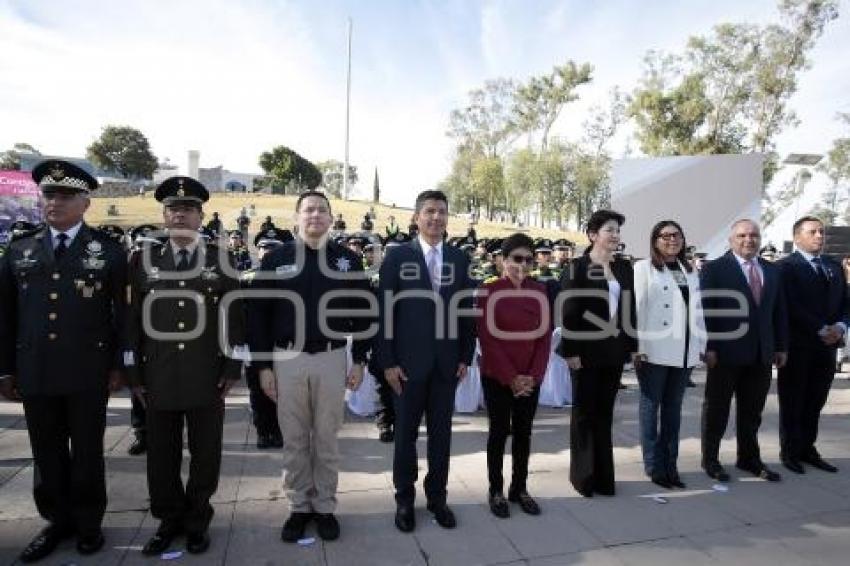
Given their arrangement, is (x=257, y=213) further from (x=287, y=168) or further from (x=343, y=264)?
(x=343, y=264)

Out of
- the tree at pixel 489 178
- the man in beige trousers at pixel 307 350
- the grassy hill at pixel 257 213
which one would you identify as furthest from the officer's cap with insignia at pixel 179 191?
the tree at pixel 489 178

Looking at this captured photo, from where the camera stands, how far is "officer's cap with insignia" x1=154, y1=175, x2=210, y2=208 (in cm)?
305

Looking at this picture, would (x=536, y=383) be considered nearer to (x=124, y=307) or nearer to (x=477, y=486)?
(x=477, y=486)

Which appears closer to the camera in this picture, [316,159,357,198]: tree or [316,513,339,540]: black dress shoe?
[316,513,339,540]: black dress shoe

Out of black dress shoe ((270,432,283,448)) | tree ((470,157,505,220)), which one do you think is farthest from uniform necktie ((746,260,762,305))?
tree ((470,157,505,220))

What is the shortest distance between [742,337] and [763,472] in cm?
117

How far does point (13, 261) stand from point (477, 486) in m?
3.36

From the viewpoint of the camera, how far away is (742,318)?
4.34 metres

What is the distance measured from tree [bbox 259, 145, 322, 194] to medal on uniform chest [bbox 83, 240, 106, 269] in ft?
231

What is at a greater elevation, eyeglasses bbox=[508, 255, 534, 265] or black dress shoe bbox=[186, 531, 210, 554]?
eyeglasses bbox=[508, 255, 534, 265]

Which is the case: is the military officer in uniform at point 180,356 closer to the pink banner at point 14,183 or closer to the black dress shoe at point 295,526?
the black dress shoe at point 295,526

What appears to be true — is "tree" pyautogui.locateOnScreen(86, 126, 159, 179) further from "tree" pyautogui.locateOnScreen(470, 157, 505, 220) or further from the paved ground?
the paved ground

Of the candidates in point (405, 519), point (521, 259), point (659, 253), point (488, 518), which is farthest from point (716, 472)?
point (405, 519)

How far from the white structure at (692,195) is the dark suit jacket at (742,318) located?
8.20 metres
